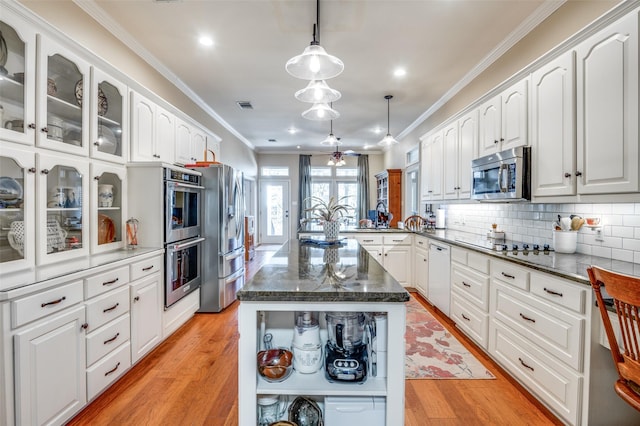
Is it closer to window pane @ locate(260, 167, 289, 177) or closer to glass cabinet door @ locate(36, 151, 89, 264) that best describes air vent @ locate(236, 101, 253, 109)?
glass cabinet door @ locate(36, 151, 89, 264)

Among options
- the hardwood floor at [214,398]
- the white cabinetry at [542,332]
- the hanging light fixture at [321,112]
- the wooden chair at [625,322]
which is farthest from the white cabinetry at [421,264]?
the wooden chair at [625,322]

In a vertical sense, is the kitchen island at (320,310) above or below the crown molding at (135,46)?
below

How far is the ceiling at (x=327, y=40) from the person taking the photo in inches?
95.6

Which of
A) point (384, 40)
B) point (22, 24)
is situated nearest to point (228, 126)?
point (384, 40)

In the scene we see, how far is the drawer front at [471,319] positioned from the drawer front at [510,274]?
41 cm

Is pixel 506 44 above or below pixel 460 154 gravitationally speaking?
above

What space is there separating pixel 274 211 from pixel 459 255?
6.80m

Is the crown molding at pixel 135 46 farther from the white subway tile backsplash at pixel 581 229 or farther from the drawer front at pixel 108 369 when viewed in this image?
the white subway tile backsplash at pixel 581 229

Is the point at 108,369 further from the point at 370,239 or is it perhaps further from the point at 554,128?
the point at 554,128

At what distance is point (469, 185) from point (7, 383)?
3838mm

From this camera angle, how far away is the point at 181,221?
3252 mm

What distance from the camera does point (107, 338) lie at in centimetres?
210

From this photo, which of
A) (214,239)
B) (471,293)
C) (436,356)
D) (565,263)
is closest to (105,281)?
(214,239)

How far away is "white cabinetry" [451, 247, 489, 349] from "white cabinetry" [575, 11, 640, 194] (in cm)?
98
